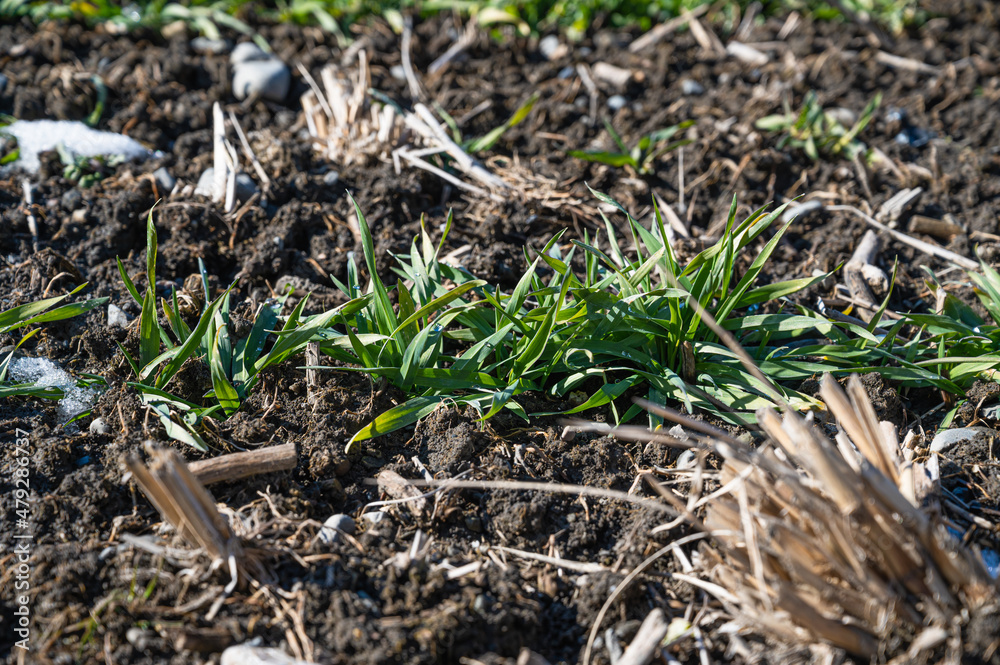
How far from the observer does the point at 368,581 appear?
66.3 inches

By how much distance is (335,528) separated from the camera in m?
1.80

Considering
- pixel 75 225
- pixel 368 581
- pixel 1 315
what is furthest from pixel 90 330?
pixel 368 581

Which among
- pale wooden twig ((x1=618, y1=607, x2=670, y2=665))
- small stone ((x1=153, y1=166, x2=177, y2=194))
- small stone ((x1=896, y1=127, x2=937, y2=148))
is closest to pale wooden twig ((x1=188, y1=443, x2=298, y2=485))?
pale wooden twig ((x1=618, y1=607, x2=670, y2=665))

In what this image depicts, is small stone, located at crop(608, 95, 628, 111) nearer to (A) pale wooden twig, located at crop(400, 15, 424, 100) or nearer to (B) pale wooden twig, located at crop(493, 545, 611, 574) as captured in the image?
(A) pale wooden twig, located at crop(400, 15, 424, 100)

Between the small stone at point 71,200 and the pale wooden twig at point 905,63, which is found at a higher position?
the small stone at point 71,200

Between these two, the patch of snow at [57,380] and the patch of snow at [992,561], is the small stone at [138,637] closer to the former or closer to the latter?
the patch of snow at [57,380]

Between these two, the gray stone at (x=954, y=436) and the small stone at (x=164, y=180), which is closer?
the gray stone at (x=954, y=436)

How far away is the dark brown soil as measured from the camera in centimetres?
161

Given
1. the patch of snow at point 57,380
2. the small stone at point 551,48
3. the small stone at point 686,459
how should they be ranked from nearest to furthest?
the small stone at point 686,459 → the patch of snow at point 57,380 → the small stone at point 551,48

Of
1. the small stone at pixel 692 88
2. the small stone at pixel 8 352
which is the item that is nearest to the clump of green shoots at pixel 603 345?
the small stone at pixel 8 352

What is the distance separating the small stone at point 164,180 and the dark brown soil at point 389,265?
3 centimetres

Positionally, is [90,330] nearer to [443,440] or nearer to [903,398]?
[443,440]

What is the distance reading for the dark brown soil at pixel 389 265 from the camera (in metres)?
1.61

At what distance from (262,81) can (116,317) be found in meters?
1.69
